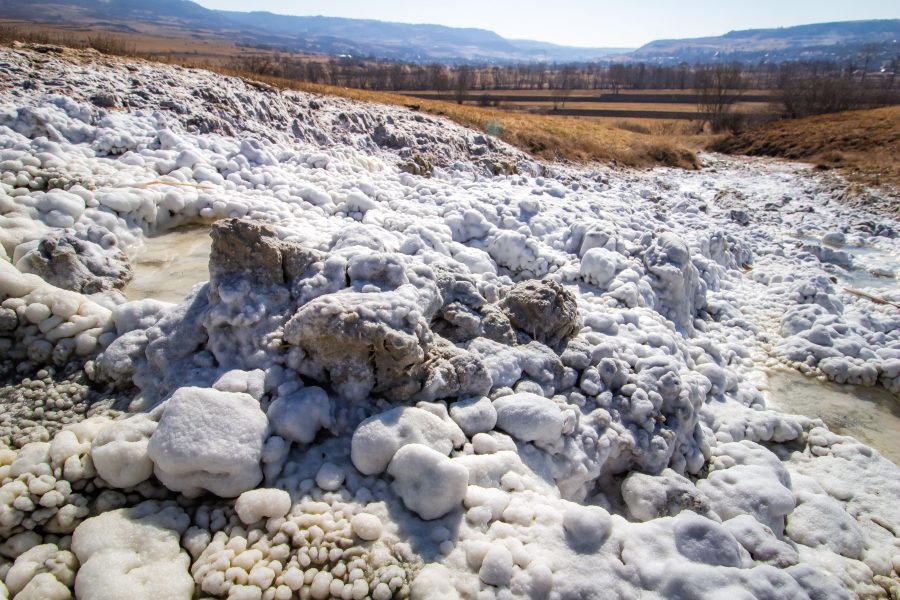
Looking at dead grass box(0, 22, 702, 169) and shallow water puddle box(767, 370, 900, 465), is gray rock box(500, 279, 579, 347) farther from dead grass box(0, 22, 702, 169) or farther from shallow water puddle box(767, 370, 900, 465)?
dead grass box(0, 22, 702, 169)

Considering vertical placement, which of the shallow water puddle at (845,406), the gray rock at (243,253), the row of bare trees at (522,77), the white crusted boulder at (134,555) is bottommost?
the shallow water puddle at (845,406)

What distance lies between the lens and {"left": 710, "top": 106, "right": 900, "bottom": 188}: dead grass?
1532cm

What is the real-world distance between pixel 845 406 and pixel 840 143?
19.5m

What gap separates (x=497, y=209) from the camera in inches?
224

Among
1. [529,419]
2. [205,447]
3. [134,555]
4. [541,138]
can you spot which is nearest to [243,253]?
[205,447]

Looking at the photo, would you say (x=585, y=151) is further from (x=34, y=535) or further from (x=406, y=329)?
(x=34, y=535)

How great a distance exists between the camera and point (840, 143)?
19.0 metres

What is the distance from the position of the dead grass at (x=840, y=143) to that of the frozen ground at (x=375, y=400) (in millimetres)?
13110

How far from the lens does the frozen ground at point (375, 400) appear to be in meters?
1.97

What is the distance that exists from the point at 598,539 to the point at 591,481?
0.84 meters

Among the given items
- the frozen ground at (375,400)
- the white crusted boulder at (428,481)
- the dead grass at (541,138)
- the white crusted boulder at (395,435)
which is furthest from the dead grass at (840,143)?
the white crusted boulder at (428,481)

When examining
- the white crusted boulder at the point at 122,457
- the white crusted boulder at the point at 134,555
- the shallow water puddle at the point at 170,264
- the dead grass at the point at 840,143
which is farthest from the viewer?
the dead grass at the point at 840,143

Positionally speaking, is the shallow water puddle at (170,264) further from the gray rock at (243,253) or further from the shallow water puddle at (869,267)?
the shallow water puddle at (869,267)

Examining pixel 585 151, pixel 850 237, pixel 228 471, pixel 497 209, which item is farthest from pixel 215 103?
pixel 850 237
